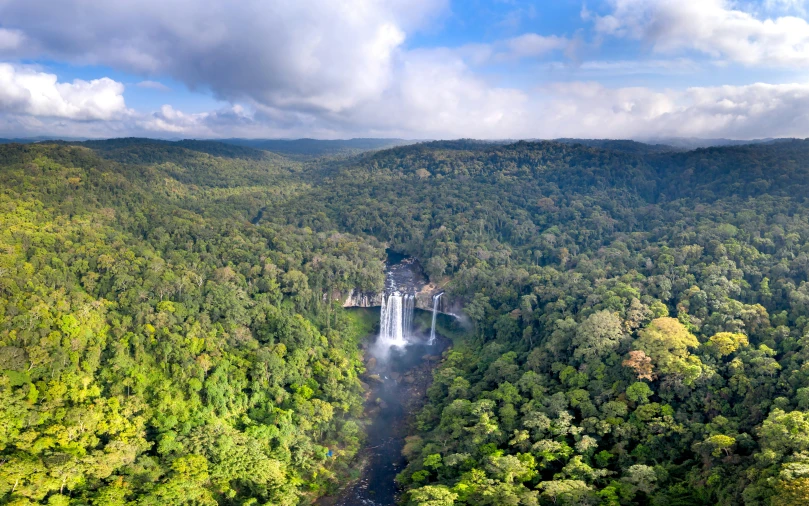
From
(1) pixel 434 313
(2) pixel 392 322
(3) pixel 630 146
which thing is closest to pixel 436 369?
(1) pixel 434 313

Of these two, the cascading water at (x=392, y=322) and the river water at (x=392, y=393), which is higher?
the cascading water at (x=392, y=322)

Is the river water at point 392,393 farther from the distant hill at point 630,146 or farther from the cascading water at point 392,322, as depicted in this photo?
the distant hill at point 630,146

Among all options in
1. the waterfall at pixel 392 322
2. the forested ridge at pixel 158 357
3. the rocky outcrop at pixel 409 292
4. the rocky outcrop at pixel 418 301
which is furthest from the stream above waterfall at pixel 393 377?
the forested ridge at pixel 158 357

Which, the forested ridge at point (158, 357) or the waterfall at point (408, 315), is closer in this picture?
the forested ridge at point (158, 357)

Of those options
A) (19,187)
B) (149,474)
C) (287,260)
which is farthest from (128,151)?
(149,474)

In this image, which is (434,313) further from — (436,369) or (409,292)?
(436,369)

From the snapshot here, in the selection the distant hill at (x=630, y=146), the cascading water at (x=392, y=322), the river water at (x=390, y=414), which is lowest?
the river water at (x=390, y=414)

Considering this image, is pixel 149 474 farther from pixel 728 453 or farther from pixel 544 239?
pixel 544 239
